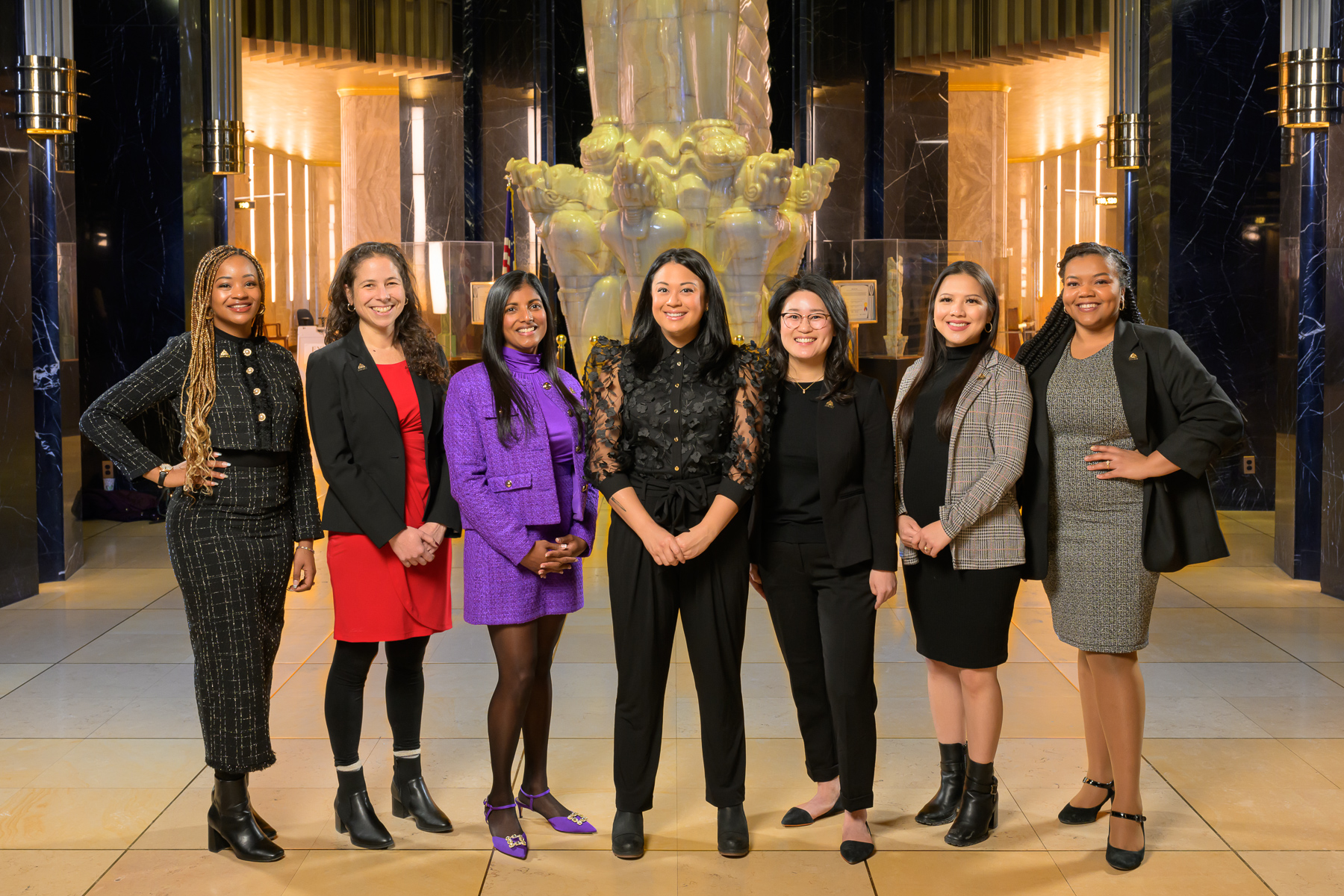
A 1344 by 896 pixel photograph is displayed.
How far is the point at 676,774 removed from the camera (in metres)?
3.82

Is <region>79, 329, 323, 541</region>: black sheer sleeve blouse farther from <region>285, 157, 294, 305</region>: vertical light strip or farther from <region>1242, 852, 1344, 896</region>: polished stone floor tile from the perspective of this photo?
<region>285, 157, 294, 305</region>: vertical light strip

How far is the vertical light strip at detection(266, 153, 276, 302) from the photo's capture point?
71.0 feet

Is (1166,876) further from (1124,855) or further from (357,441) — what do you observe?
(357,441)

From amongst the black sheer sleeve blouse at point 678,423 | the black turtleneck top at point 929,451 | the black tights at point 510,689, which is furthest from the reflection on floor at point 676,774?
the black sheer sleeve blouse at point 678,423

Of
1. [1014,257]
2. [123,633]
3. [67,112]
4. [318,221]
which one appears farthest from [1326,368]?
[318,221]

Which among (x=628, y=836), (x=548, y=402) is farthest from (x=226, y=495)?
(x=628, y=836)

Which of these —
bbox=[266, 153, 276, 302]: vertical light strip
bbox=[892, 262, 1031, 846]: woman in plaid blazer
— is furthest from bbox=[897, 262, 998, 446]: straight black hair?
bbox=[266, 153, 276, 302]: vertical light strip

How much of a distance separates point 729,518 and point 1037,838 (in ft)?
4.22

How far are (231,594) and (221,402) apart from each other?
505 millimetres

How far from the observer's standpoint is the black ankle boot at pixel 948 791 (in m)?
3.41

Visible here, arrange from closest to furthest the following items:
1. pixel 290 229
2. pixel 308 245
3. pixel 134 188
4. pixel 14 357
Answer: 1. pixel 14 357
2. pixel 134 188
3. pixel 290 229
4. pixel 308 245

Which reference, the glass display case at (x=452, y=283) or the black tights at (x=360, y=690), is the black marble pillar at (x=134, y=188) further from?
the black tights at (x=360, y=690)

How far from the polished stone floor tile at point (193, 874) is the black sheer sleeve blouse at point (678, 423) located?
1.32 meters

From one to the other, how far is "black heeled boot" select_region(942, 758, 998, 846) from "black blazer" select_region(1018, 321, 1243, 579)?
731 mm
